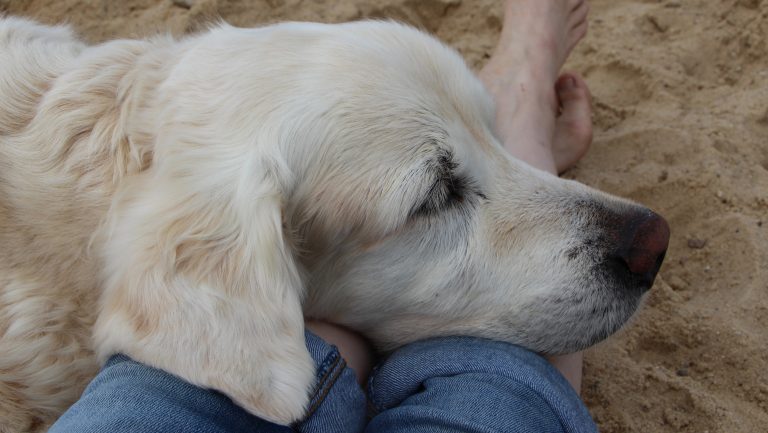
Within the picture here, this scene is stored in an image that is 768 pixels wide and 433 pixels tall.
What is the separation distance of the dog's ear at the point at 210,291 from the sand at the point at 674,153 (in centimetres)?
109

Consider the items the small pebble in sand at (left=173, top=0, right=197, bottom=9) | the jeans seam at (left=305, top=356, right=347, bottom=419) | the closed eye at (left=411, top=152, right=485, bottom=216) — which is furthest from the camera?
the small pebble in sand at (left=173, top=0, right=197, bottom=9)

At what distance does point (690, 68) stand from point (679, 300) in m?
1.42

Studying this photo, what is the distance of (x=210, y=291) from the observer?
1.52m

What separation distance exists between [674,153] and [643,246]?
4.43 ft

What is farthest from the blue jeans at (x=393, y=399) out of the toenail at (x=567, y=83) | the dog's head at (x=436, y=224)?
the toenail at (x=567, y=83)

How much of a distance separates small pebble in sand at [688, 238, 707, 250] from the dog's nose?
0.92 m

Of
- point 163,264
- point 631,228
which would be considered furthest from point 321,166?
point 631,228

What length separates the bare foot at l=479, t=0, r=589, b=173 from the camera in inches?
114

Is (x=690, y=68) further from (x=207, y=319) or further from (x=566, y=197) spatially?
(x=207, y=319)

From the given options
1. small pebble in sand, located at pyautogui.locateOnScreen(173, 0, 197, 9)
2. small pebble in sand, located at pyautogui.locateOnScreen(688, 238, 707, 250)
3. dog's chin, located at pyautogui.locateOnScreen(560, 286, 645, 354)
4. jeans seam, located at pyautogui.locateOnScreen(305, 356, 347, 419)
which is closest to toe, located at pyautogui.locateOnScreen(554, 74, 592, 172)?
small pebble in sand, located at pyautogui.locateOnScreen(688, 238, 707, 250)

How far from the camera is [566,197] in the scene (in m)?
1.96

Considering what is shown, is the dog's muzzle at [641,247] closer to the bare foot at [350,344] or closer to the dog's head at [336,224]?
the dog's head at [336,224]

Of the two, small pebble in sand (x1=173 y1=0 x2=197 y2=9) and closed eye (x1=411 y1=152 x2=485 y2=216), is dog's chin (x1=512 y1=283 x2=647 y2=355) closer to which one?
closed eye (x1=411 y1=152 x2=485 y2=216)

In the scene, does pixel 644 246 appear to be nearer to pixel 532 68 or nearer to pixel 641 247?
pixel 641 247
